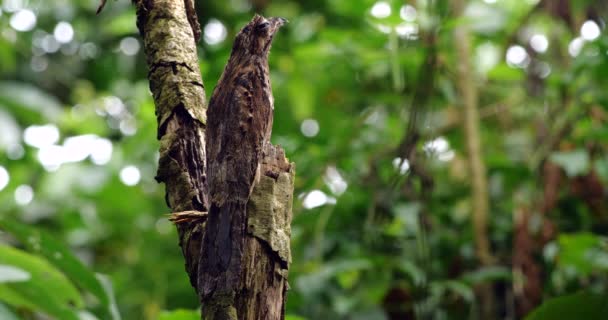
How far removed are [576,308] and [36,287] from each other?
3.49ft

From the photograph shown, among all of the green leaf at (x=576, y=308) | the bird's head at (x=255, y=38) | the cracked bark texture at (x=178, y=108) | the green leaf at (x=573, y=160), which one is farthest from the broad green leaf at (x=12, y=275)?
the green leaf at (x=573, y=160)

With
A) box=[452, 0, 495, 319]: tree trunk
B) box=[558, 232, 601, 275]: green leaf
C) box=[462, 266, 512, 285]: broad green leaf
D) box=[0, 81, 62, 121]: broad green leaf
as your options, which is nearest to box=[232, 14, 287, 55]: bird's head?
box=[558, 232, 601, 275]: green leaf

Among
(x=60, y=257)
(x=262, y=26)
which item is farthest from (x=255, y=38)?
(x=60, y=257)

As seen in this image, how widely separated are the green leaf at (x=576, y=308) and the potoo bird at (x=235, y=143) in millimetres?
825

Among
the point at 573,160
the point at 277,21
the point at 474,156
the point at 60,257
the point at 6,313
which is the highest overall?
the point at 474,156

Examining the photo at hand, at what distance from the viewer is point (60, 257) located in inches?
53.7

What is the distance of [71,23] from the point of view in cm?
343

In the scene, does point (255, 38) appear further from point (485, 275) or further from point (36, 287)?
point (485, 275)

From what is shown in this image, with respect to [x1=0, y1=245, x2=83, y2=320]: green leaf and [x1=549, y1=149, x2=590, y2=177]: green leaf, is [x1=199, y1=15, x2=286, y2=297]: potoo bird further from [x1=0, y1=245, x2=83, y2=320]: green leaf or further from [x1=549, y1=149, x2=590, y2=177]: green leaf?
[x1=549, y1=149, x2=590, y2=177]: green leaf

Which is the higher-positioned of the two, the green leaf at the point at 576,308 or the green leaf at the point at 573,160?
the green leaf at the point at 573,160

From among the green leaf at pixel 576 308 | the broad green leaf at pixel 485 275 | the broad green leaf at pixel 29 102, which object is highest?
the broad green leaf at pixel 29 102

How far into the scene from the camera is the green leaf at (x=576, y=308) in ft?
4.59

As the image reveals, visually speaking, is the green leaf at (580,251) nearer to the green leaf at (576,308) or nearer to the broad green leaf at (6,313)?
the green leaf at (576,308)

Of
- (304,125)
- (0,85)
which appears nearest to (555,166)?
(304,125)
